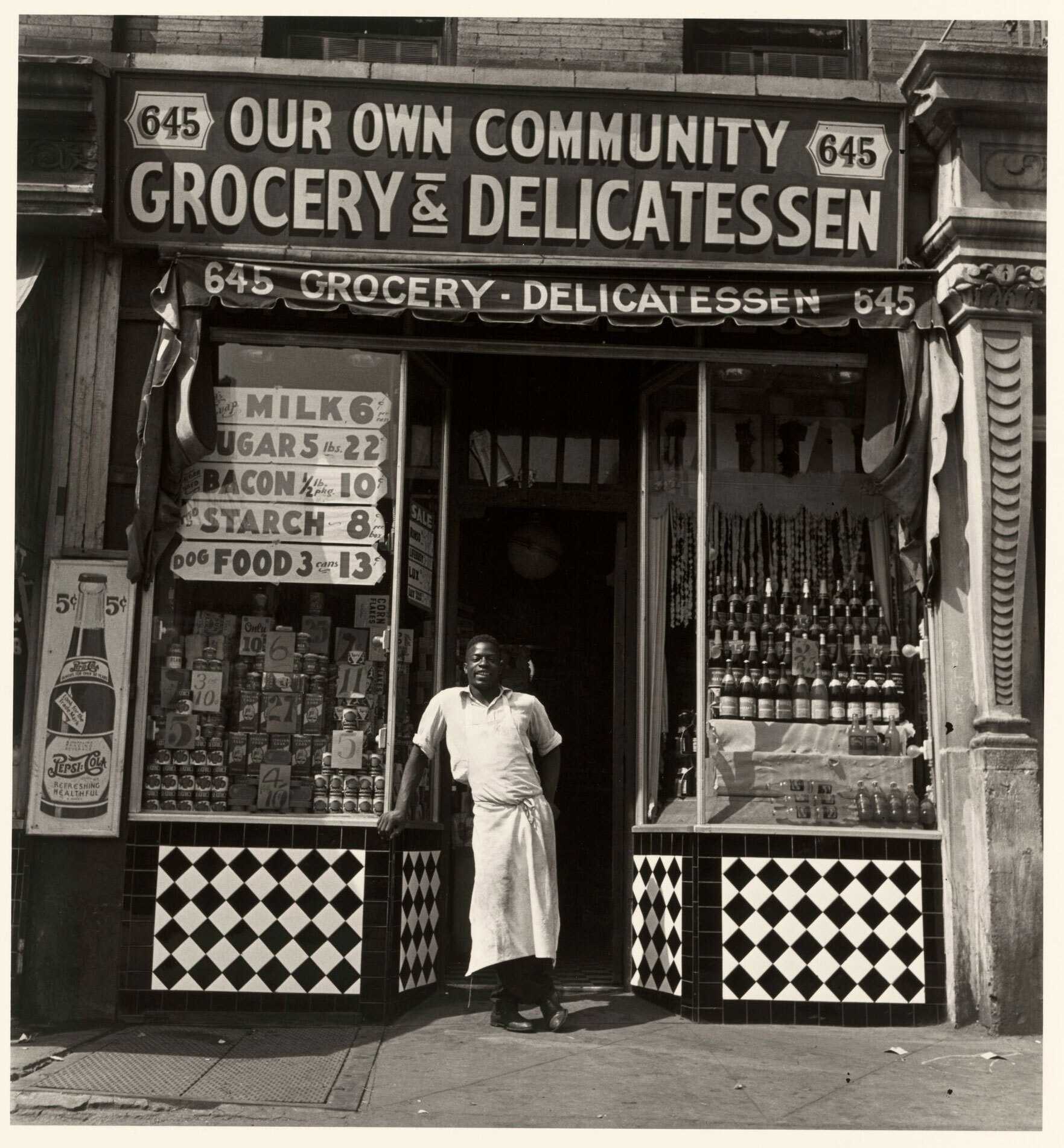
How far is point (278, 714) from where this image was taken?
855cm

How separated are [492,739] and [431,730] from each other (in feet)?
1.33

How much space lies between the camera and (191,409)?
8281 millimetres

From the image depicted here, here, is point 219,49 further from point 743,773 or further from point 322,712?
point 743,773

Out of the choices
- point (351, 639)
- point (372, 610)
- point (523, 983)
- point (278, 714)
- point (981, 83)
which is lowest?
point (523, 983)

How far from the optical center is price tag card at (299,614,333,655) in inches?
338

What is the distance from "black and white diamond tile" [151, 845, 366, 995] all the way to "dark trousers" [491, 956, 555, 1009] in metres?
0.89

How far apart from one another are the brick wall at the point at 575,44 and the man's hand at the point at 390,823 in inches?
188

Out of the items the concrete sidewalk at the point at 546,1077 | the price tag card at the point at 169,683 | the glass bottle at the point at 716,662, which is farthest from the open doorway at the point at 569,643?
the price tag card at the point at 169,683

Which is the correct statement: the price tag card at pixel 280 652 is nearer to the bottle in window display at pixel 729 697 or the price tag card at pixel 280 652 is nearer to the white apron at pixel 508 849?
the white apron at pixel 508 849

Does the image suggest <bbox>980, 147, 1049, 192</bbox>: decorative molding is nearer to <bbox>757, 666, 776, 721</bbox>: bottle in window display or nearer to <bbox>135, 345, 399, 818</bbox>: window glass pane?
<bbox>757, 666, 776, 721</bbox>: bottle in window display

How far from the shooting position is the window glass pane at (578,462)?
9.34 metres

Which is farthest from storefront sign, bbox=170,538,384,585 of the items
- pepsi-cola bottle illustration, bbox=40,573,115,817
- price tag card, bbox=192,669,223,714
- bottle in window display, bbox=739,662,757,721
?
bottle in window display, bbox=739,662,757,721

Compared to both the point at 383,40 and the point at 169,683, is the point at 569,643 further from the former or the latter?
the point at 383,40

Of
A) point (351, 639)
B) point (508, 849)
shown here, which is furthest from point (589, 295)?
Result: point (508, 849)
